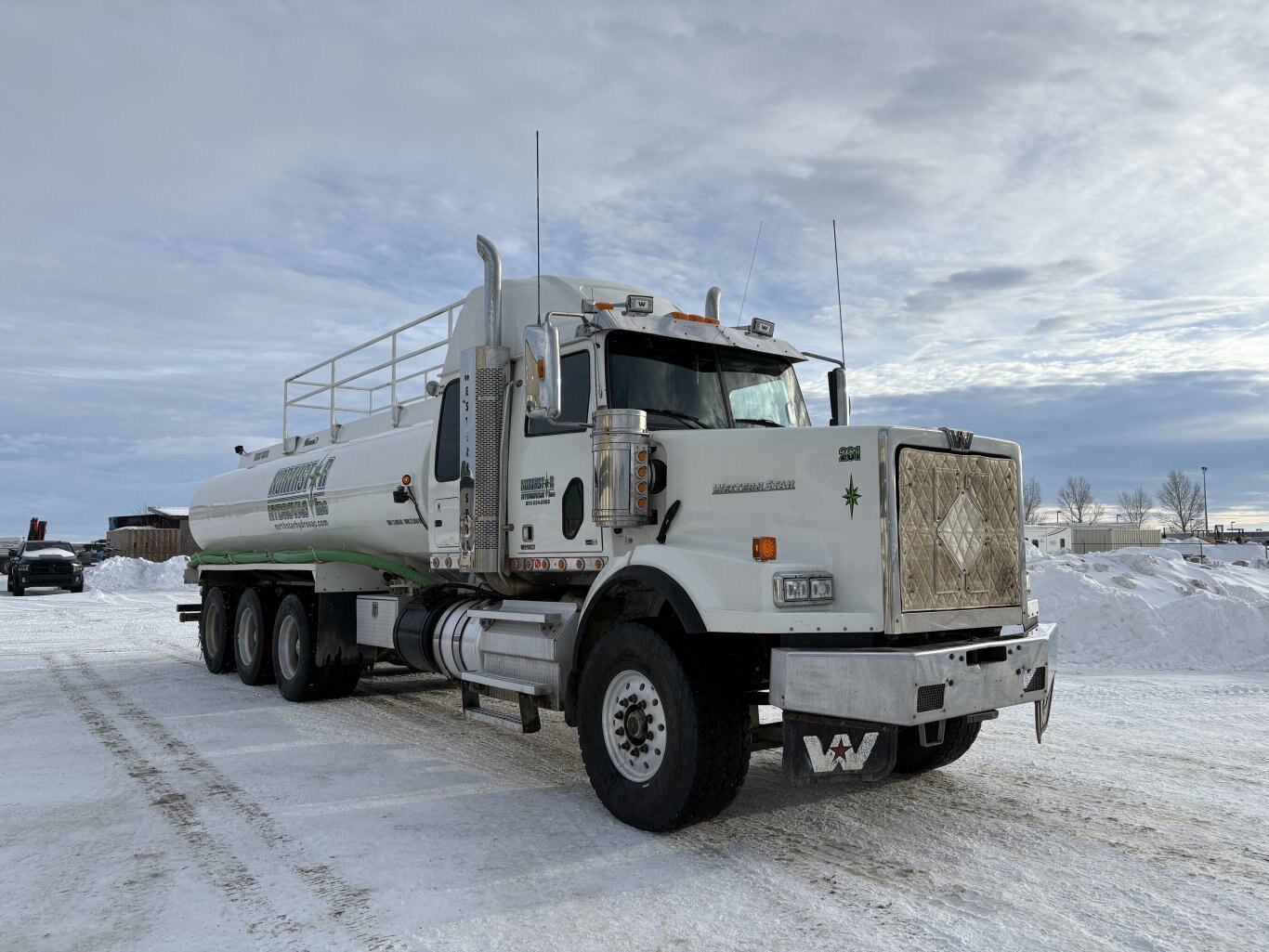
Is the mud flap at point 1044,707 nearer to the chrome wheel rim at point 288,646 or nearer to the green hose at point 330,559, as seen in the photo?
the green hose at point 330,559

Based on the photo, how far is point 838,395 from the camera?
776 cm

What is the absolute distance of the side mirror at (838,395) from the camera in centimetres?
772

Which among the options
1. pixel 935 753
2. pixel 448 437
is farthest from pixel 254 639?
pixel 935 753

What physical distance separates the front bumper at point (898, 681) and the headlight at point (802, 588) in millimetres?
263

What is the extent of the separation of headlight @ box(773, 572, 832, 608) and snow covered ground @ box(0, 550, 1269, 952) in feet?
4.35

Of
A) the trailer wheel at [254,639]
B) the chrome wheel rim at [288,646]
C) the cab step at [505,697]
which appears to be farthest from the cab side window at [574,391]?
the trailer wheel at [254,639]

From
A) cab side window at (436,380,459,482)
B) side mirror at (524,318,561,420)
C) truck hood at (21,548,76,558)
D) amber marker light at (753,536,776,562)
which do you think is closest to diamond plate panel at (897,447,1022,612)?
amber marker light at (753,536,776,562)

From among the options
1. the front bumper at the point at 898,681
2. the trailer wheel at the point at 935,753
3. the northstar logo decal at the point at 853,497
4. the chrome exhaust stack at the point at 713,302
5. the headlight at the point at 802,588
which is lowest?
the trailer wheel at the point at 935,753

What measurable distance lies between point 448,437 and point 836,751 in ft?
14.7

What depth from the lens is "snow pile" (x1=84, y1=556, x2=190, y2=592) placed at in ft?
123

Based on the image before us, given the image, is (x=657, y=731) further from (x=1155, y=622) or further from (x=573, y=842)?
(x=1155, y=622)

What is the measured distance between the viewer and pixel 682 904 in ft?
14.5

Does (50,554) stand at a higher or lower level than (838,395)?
lower

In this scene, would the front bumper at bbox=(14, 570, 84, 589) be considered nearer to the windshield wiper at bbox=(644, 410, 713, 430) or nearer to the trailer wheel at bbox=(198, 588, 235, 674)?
the trailer wheel at bbox=(198, 588, 235, 674)
